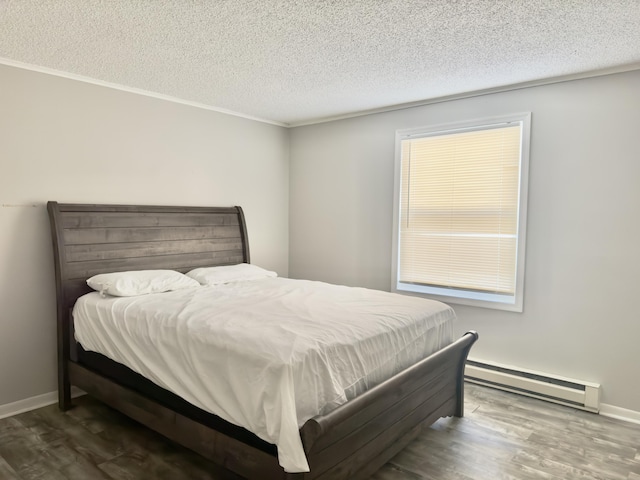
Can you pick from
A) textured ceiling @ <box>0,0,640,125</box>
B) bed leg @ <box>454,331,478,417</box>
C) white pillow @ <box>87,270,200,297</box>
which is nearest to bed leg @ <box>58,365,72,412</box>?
white pillow @ <box>87,270,200,297</box>

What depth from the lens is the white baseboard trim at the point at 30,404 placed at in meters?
2.97

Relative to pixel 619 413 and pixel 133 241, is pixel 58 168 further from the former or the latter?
pixel 619 413

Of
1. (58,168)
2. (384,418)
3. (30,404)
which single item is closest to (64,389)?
(30,404)

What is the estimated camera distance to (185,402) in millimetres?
2260

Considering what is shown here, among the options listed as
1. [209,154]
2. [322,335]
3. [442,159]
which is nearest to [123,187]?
[209,154]

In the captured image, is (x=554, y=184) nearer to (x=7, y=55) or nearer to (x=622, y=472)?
(x=622, y=472)

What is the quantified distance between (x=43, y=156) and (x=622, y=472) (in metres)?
4.16

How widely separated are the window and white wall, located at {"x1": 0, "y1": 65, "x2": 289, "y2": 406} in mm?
1896

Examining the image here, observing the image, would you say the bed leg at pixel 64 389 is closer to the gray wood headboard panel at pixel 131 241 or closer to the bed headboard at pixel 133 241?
the gray wood headboard panel at pixel 131 241

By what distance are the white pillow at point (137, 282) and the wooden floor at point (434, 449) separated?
34.5 inches

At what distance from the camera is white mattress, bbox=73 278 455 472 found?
1.79m

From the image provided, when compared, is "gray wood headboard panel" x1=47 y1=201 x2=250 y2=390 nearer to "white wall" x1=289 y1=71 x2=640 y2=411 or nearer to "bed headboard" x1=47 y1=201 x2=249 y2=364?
"bed headboard" x1=47 y1=201 x2=249 y2=364

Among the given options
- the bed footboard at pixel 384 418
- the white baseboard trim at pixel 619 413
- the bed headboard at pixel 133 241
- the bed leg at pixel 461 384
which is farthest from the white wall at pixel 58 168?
the white baseboard trim at pixel 619 413

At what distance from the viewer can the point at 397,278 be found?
4160 mm
